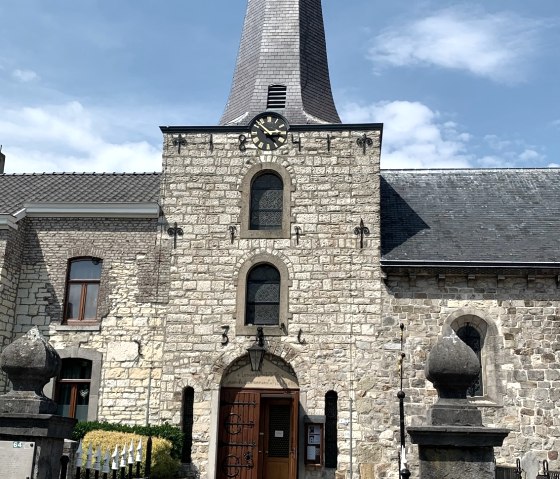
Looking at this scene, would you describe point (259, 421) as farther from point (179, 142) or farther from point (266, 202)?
point (179, 142)

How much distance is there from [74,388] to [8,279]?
9.44 feet

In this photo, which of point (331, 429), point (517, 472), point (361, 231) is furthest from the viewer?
point (361, 231)

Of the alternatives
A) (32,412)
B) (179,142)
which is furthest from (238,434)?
(32,412)

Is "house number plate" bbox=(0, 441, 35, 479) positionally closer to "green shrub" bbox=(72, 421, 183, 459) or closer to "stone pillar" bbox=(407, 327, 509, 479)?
"stone pillar" bbox=(407, 327, 509, 479)

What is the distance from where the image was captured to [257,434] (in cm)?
1462

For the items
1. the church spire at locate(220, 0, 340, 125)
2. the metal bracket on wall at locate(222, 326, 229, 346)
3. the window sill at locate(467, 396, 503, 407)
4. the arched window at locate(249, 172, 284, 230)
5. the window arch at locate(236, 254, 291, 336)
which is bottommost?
the window sill at locate(467, 396, 503, 407)

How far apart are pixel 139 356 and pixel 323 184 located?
563 cm

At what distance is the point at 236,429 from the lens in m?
14.7

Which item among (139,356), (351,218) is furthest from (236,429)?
(351,218)

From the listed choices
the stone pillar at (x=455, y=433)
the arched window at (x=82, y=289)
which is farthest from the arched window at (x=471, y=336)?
the stone pillar at (x=455, y=433)

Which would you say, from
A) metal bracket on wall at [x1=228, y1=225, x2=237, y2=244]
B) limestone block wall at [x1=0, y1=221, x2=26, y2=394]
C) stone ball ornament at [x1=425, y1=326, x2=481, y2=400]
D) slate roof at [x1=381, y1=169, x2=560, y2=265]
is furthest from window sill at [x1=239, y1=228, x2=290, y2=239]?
stone ball ornament at [x1=425, y1=326, x2=481, y2=400]

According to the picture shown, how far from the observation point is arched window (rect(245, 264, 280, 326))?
15.3 meters

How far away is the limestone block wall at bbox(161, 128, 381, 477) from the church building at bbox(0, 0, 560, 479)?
0.03 m

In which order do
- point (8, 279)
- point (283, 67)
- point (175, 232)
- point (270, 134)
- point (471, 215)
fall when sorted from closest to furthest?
point (8, 279)
point (175, 232)
point (270, 134)
point (471, 215)
point (283, 67)
